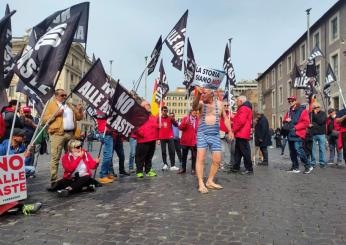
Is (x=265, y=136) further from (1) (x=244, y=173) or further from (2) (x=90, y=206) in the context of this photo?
(2) (x=90, y=206)

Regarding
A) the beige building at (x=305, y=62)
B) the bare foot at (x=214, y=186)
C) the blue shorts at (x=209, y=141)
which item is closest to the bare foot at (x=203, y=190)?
the bare foot at (x=214, y=186)

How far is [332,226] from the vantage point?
4.16 metres

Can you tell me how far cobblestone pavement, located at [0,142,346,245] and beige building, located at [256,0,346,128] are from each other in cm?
1315

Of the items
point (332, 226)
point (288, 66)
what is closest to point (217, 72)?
point (332, 226)

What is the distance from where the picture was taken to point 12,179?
15.8ft

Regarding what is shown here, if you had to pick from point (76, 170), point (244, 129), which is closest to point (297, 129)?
point (244, 129)

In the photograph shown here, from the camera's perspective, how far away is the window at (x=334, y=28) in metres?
31.6

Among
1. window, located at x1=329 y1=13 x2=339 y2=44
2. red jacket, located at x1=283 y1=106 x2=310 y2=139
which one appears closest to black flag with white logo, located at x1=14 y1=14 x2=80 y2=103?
red jacket, located at x1=283 y1=106 x2=310 y2=139

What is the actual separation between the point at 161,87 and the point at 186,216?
6.41 m

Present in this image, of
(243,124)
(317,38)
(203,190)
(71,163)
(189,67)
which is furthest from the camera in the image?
(317,38)

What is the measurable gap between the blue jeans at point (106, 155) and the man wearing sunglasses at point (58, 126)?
1.10 meters

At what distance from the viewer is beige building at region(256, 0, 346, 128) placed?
30.5 meters

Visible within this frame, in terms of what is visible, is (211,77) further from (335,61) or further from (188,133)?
(335,61)

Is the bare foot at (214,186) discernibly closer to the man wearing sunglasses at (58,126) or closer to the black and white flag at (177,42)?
the man wearing sunglasses at (58,126)
